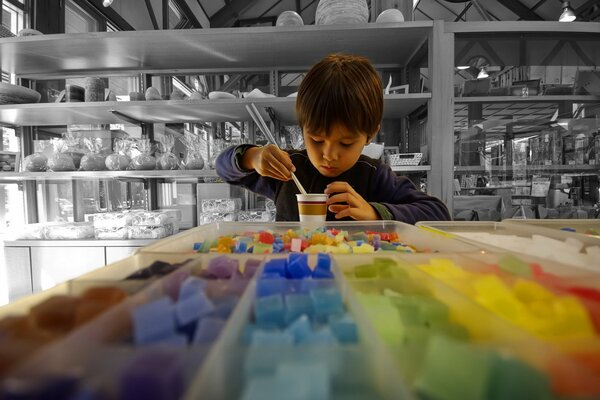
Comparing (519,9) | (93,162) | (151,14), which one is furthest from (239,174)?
(519,9)

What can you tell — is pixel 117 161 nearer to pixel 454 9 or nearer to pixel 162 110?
pixel 162 110

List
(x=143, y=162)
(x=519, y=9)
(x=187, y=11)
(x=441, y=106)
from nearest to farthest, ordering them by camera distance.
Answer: (x=441, y=106), (x=143, y=162), (x=187, y=11), (x=519, y=9)

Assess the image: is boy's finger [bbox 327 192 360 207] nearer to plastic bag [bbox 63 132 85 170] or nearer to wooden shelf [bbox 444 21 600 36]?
wooden shelf [bbox 444 21 600 36]

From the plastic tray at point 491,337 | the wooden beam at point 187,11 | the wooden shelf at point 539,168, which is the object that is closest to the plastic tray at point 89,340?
the plastic tray at point 491,337

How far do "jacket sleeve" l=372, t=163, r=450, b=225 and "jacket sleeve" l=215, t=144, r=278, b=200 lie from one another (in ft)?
1.42

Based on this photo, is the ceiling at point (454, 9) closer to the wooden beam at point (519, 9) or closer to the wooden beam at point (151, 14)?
the wooden beam at point (519, 9)

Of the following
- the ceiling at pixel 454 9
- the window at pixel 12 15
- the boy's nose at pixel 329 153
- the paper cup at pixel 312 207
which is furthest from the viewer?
the ceiling at pixel 454 9

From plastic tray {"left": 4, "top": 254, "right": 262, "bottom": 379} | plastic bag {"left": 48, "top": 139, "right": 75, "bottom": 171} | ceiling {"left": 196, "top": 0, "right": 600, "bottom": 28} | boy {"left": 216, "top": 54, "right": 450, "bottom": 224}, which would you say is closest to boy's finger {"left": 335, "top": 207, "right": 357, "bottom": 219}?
boy {"left": 216, "top": 54, "right": 450, "bottom": 224}

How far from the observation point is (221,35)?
1671mm

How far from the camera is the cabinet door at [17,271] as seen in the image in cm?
179

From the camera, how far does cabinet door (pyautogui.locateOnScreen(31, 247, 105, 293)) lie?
1.75 m

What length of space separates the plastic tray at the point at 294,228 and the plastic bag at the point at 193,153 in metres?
1.01

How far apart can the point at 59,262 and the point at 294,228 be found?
5.33ft

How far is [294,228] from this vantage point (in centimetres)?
81
